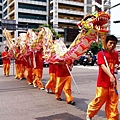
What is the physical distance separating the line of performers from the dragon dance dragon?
24 centimetres

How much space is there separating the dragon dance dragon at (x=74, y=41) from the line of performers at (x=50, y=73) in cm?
24

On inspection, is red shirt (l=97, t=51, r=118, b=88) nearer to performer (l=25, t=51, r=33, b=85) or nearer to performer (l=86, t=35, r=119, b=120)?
performer (l=86, t=35, r=119, b=120)

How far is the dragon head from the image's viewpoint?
13.6ft

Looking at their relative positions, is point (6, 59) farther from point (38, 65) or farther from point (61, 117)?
point (61, 117)

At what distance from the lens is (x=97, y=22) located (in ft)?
13.9

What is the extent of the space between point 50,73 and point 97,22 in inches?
131

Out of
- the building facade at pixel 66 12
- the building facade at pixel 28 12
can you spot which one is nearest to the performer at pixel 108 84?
Result: the building facade at pixel 66 12

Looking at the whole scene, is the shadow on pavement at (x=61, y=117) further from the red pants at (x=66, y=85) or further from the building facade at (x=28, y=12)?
the building facade at (x=28, y=12)

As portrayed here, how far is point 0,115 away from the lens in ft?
15.9

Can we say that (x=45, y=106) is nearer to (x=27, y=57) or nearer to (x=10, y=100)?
(x=10, y=100)

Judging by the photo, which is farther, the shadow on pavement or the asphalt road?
the asphalt road

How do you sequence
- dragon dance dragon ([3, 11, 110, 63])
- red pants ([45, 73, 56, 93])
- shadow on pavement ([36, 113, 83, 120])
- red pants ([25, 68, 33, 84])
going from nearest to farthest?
dragon dance dragon ([3, 11, 110, 63]), shadow on pavement ([36, 113, 83, 120]), red pants ([45, 73, 56, 93]), red pants ([25, 68, 33, 84])

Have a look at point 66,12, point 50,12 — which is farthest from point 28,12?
point 66,12

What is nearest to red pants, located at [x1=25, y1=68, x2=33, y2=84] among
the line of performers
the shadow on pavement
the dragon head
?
the line of performers
